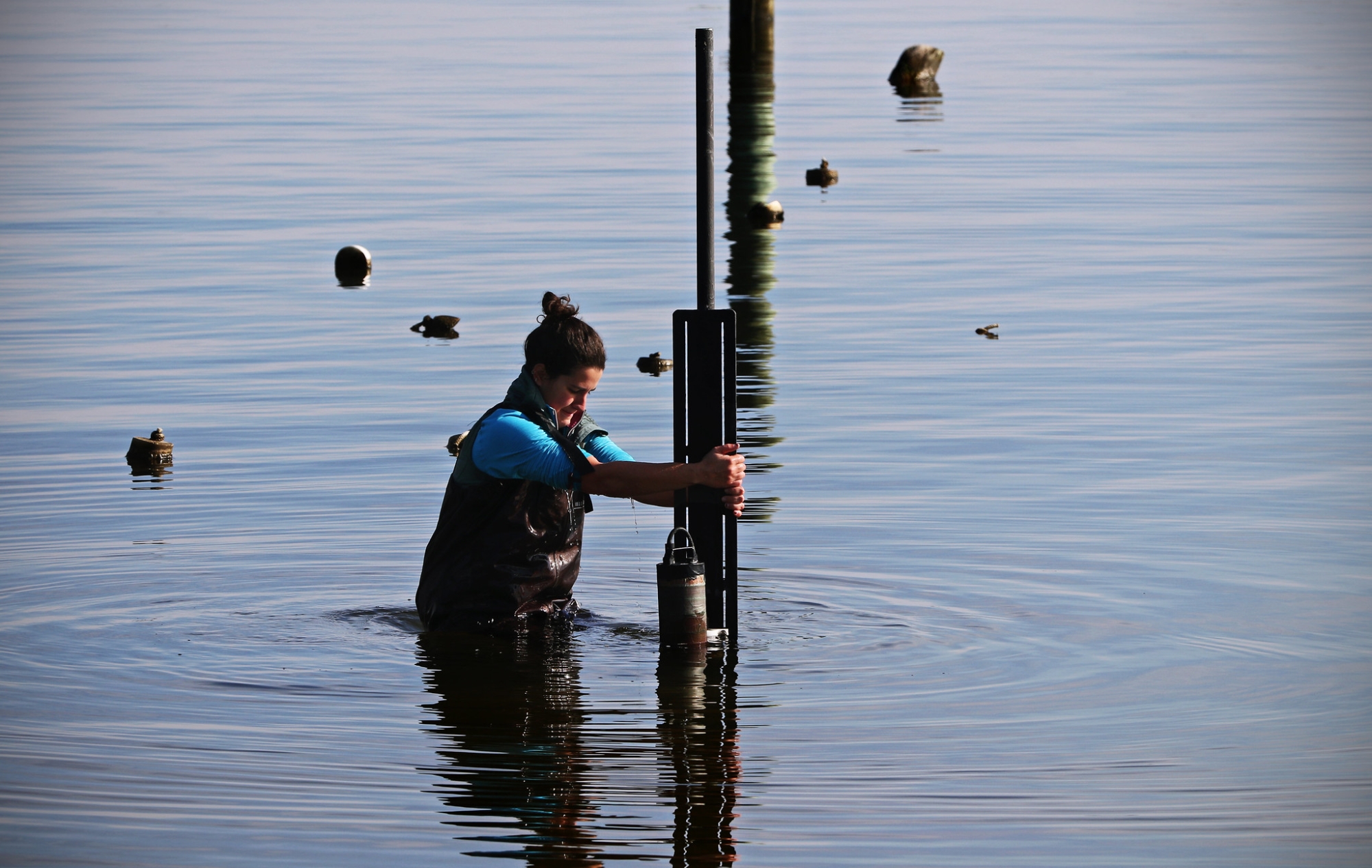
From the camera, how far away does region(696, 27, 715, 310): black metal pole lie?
7977 mm

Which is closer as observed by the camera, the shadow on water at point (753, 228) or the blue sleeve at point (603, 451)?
the blue sleeve at point (603, 451)

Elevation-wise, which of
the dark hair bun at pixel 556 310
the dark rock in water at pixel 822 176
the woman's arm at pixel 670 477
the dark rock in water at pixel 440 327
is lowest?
the woman's arm at pixel 670 477

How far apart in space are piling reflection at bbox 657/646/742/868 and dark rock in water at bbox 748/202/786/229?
13.8 meters

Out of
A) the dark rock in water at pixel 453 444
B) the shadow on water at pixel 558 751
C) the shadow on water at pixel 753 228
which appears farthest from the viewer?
the shadow on water at pixel 753 228

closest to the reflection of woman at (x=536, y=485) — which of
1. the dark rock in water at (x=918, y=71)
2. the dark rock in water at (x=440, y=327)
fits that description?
the dark rock in water at (x=440, y=327)

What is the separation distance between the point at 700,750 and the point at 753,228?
15.0 m

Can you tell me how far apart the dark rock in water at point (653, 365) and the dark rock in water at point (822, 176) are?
10.7 m

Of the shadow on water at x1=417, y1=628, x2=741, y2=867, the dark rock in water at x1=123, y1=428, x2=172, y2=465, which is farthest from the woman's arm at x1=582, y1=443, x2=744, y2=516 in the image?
the dark rock in water at x1=123, y1=428, x2=172, y2=465

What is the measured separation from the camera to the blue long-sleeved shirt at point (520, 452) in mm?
8227

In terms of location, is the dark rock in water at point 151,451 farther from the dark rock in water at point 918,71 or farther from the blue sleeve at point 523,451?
the dark rock in water at point 918,71

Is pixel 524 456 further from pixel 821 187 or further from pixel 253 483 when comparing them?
pixel 821 187

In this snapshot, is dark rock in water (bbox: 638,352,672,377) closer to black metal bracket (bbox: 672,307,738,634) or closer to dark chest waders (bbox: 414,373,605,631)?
dark chest waders (bbox: 414,373,605,631)

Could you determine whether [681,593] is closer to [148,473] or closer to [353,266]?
[148,473]

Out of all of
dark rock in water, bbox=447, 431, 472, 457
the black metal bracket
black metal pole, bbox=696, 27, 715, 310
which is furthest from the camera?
dark rock in water, bbox=447, 431, 472, 457
